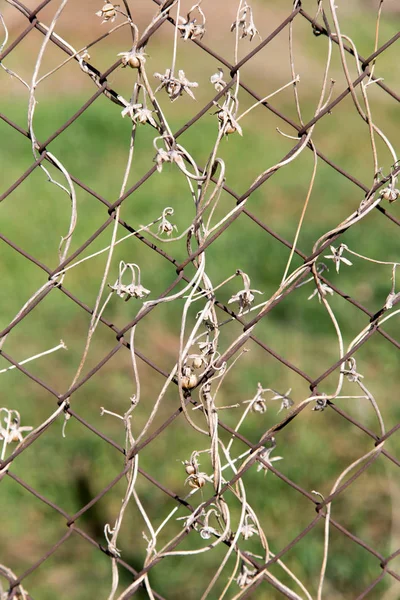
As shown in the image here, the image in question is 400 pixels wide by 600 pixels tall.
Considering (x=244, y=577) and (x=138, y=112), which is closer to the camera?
(x=138, y=112)

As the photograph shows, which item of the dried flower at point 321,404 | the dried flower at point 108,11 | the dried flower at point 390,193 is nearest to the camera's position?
the dried flower at point 108,11

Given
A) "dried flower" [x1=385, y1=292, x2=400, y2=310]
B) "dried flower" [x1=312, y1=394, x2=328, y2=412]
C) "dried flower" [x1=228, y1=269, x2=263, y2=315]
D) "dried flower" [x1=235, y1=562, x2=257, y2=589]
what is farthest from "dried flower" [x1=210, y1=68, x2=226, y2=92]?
"dried flower" [x1=235, y1=562, x2=257, y2=589]

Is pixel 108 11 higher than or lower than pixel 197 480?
higher

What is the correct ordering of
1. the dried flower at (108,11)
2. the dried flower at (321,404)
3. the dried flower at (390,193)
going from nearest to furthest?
the dried flower at (108,11)
the dried flower at (390,193)
the dried flower at (321,404)

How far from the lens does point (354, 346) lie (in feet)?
4.25

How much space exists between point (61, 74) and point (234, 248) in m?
5.20

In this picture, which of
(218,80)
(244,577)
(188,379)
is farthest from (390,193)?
(244,577)

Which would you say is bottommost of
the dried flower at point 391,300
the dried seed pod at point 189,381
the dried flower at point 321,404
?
the dried seed pod at point 189,381

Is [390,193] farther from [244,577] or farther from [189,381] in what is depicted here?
[244,577]

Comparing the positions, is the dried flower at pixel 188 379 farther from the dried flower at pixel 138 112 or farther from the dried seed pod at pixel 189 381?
the dried flower at pixel 138 112

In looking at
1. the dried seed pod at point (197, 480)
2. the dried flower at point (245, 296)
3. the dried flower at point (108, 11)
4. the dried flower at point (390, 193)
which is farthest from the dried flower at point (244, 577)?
the dried flower at point (108, 11)

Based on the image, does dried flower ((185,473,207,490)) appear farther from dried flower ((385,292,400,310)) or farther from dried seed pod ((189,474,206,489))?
dried flower ((385,292,400,310))

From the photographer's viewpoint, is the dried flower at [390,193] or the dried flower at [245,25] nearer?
the dried flower at [245,25]

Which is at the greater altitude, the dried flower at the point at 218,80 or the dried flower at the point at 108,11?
the dried flower at the point at 218,80
